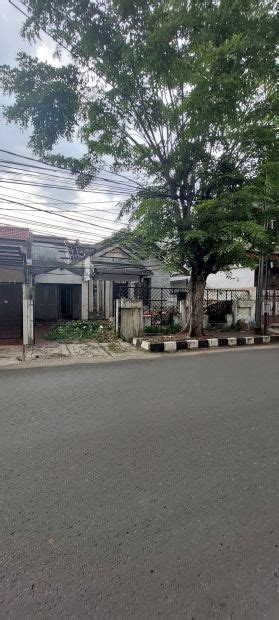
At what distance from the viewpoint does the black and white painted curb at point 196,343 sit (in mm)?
8891

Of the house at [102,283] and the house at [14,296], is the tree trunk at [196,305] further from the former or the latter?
the house at [14,296]

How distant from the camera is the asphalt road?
1.56 metres

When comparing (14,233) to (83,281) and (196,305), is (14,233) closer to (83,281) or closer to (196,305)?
(83,281)

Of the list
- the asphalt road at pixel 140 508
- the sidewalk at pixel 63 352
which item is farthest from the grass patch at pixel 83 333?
the asphalt road at pixel 140 508

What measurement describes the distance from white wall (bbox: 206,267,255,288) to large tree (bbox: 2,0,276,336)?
5946 mm

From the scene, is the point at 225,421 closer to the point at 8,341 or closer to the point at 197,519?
the point at 197,519

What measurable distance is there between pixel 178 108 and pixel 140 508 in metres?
9.07

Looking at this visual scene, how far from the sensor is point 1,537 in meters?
1.93

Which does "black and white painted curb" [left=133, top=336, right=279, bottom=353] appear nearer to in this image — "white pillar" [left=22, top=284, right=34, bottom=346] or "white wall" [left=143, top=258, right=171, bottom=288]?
"white pillar" [left=22, top=284, right=34, bottom=346]

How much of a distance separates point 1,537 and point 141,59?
980 centimetres

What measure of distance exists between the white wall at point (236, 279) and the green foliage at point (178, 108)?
574 cm

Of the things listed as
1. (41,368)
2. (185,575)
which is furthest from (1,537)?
(41,368)

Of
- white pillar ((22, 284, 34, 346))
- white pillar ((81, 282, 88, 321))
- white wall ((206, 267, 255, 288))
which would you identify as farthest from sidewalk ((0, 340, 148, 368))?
white wall ((206, 267, 255, 288))

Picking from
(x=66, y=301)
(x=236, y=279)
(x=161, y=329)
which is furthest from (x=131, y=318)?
(x=66, y=301)
